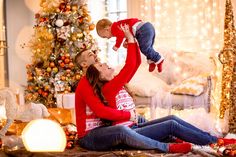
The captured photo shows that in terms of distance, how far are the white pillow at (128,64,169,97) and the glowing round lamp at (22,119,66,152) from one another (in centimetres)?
214

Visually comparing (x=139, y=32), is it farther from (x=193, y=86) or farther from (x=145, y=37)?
(x=193, y=86)

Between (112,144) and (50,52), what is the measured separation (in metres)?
3.22

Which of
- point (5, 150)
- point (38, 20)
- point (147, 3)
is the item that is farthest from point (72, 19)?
point (5, 150)

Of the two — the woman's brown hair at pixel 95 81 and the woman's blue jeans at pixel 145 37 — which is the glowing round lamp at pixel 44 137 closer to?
the woman's brown hair at pixel 95 81

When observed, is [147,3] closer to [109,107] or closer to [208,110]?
[208,110]

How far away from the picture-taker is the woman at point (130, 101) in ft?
9.86

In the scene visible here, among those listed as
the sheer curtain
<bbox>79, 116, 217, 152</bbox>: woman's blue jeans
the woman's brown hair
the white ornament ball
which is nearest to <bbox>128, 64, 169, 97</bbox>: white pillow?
the sheer curtain

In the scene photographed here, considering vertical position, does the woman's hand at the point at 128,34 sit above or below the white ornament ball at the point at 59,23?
below

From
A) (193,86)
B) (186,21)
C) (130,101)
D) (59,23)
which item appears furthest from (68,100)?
(130,101)

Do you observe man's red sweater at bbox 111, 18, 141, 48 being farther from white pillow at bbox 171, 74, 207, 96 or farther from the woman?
white pillow at bbox 171, 74, 207, 96

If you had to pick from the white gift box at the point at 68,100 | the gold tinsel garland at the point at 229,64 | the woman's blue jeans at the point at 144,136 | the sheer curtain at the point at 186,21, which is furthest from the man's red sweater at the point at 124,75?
the sheer curtain at the point at 186,21

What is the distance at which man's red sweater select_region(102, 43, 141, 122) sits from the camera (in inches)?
118

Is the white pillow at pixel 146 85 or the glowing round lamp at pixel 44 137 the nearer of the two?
the glowing round lamp at pixel 44 137

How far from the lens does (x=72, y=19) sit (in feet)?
19.5
